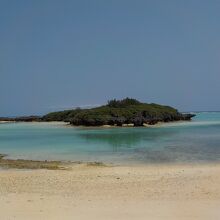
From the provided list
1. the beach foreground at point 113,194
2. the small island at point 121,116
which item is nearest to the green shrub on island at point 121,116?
the small island at point 121,116

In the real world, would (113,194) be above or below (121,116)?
below

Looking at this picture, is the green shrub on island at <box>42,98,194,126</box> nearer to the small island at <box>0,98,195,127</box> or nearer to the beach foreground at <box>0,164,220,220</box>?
the small island at <box>0,98,195,127</box>

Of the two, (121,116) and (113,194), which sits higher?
(121,116)

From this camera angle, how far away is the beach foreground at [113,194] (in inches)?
372

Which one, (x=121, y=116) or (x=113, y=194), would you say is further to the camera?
(x=121, y=116)

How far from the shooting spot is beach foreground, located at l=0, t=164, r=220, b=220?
31.0 feet

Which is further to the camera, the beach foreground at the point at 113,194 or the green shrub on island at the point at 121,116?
the green shrub on island at the point at 121,116

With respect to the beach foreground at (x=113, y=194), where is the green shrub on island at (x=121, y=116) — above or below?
above

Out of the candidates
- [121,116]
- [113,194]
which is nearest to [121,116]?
[121,116]

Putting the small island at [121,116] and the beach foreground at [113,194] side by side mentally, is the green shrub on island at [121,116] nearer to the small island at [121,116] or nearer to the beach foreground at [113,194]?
the small island at [121,116]

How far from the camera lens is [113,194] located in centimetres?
1197

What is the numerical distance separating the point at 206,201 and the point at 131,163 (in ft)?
32.8

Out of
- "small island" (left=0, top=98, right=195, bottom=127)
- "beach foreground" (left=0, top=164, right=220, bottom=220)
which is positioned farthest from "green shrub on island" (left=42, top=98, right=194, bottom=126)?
"beach foreground" (left=0, top=164, right=220, bottom=220)

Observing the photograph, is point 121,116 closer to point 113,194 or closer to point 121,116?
point 121,116
